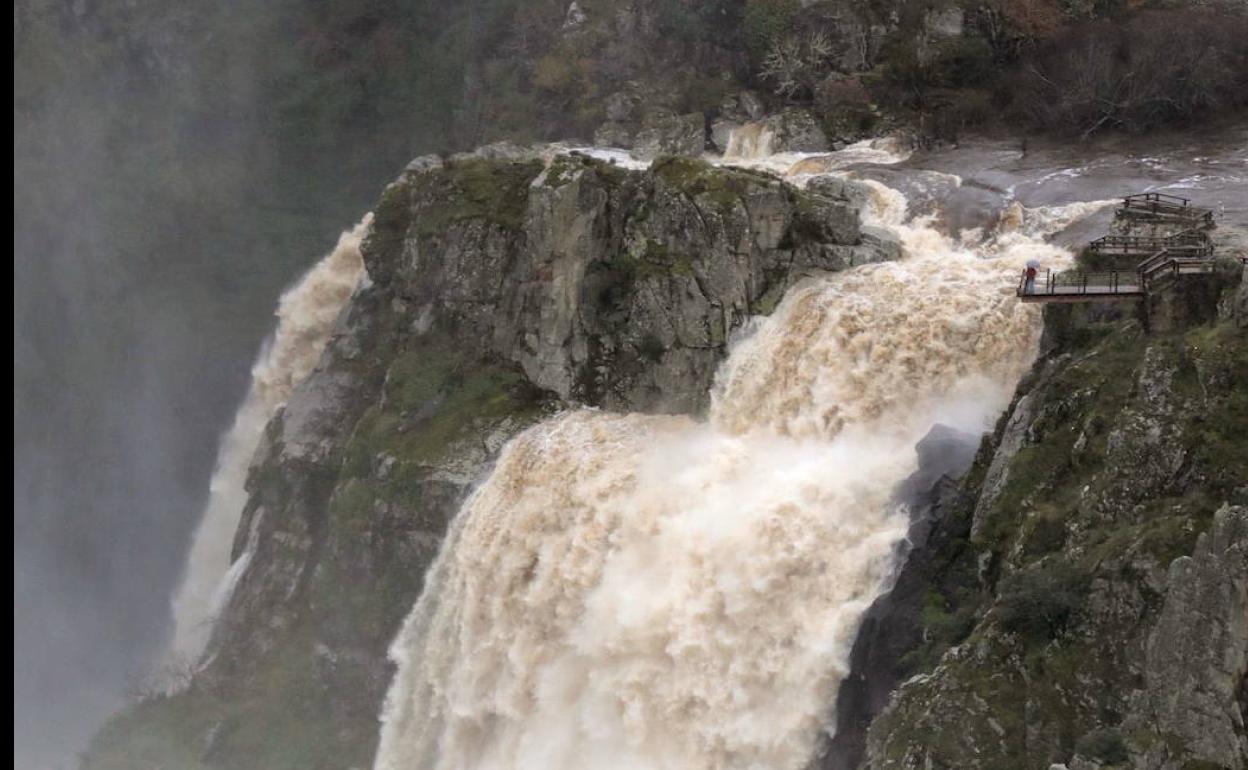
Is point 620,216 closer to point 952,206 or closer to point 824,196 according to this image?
point 824,196

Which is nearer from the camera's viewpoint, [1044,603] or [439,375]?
[1044,603]

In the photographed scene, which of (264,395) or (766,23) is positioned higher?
(766,23)

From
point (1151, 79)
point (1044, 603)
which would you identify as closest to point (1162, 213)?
point (1044, 603)

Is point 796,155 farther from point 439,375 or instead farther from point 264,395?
point 264,395

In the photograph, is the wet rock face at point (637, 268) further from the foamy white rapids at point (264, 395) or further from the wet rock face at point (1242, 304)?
the wet rock face at point (1242, 304)

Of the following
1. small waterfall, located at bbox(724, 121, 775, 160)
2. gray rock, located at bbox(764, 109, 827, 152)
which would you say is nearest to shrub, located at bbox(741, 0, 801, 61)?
small waterfall, located at bbox(724, 121, 775, 160)

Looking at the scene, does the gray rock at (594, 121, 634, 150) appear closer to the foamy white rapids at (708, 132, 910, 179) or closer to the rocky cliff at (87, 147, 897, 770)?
the foamy white rapids at (708, 132, 910, 179)

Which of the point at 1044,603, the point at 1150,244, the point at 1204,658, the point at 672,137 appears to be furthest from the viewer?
the point at 672,137
